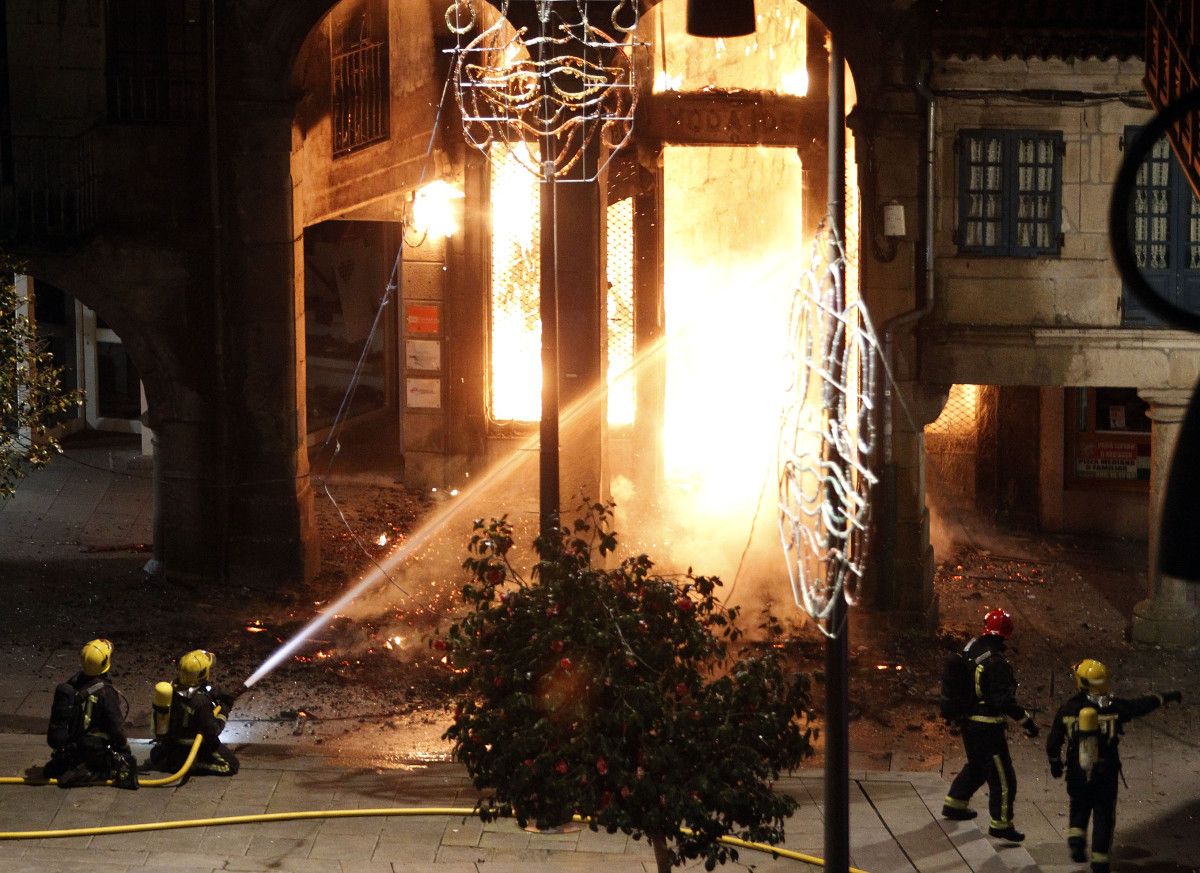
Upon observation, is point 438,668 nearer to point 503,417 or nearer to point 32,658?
point 32,658

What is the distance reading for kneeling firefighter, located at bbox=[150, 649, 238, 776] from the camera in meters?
14.3

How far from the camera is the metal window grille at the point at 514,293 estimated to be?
947 inches

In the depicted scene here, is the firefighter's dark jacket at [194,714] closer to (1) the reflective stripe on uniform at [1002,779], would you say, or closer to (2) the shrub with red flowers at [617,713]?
(2) the shrub with red flowers at [617,713]

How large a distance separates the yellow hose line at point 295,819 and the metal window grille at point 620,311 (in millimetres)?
10942

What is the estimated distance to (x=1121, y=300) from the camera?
19.2 m

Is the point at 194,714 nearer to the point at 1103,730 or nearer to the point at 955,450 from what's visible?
the point at 1103,730

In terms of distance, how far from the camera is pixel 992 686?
1381 centimetres

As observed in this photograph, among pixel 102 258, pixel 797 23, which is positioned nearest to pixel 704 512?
pixel 797 23

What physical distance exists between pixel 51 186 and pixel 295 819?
8.72m

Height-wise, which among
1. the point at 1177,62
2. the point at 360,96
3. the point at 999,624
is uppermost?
the point at 360,96

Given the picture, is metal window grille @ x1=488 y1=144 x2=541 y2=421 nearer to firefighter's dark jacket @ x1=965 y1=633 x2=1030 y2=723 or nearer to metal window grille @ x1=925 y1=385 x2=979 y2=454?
metal window grille @ x1=925 y1=385 x2=979 y2=454

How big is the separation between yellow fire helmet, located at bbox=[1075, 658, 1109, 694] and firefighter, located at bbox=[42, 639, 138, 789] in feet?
22.1

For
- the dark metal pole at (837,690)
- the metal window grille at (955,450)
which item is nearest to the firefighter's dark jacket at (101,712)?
the dark metal pole at (837,690)

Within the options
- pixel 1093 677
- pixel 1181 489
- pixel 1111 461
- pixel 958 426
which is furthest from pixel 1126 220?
pixel 958 426
